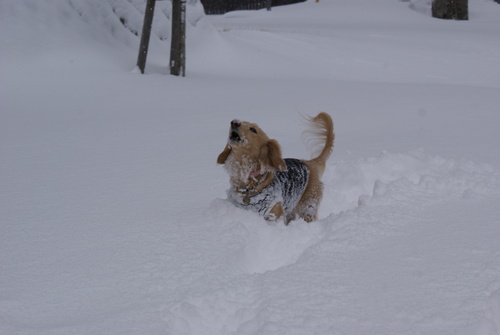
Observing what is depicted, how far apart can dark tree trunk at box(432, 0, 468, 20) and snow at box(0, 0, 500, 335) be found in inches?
248

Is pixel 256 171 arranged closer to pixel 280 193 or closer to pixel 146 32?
pixel 280 193

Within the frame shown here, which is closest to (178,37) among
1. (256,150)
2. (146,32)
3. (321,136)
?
(146,32)

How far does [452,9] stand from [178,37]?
10711 mm

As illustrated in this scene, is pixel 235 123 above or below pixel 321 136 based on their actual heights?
above

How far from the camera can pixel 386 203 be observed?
336cm

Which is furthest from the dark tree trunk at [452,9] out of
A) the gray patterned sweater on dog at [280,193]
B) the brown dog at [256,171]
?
the brown dog at [256,171]

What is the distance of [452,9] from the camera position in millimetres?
15844

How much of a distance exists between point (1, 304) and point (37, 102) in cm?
547

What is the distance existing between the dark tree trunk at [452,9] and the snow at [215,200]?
20.7ft

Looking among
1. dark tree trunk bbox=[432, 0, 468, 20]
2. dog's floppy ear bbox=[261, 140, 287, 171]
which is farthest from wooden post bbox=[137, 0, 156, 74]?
dark tree trunk bbox=[432, 0, 468, 20]

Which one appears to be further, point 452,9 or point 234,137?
point 452,9

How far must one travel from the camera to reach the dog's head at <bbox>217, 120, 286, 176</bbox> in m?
3.33

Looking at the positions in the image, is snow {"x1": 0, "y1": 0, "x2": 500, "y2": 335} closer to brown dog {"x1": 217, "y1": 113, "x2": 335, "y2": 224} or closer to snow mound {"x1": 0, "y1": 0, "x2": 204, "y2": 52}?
snow mound {"x1": 0, "y1": 0, "x2": 204, "y2": 52}

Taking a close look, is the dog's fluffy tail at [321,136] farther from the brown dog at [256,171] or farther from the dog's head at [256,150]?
the dog's head at [256,150]
